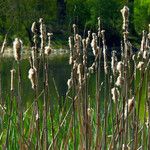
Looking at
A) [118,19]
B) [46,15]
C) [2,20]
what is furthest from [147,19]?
[2,20]

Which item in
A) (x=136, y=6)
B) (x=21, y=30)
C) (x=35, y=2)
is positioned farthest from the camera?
(x=136, y=6)

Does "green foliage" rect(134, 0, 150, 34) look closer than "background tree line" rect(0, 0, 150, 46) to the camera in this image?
No

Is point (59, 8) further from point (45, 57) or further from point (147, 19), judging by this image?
point (45, 57)

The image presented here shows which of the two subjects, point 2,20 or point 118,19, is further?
point 118,19

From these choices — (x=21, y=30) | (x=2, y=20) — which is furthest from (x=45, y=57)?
(x=2, y=20)

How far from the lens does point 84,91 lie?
4.07 m

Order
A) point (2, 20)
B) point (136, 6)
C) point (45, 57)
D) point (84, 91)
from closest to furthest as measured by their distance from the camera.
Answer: point (45, 57) < point (84, 91) < point (2, 20) < point (136, 6)

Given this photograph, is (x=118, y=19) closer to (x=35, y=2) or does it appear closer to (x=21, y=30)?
(x=35, y=2)

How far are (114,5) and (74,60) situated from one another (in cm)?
5745

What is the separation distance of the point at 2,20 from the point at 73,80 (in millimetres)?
50588

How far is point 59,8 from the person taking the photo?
216 feet

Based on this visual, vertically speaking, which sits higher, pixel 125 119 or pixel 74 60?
pixel 74 60

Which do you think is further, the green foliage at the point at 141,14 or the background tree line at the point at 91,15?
the green foliage at the point at 141,14

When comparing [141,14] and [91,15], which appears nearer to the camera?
[141,14]
